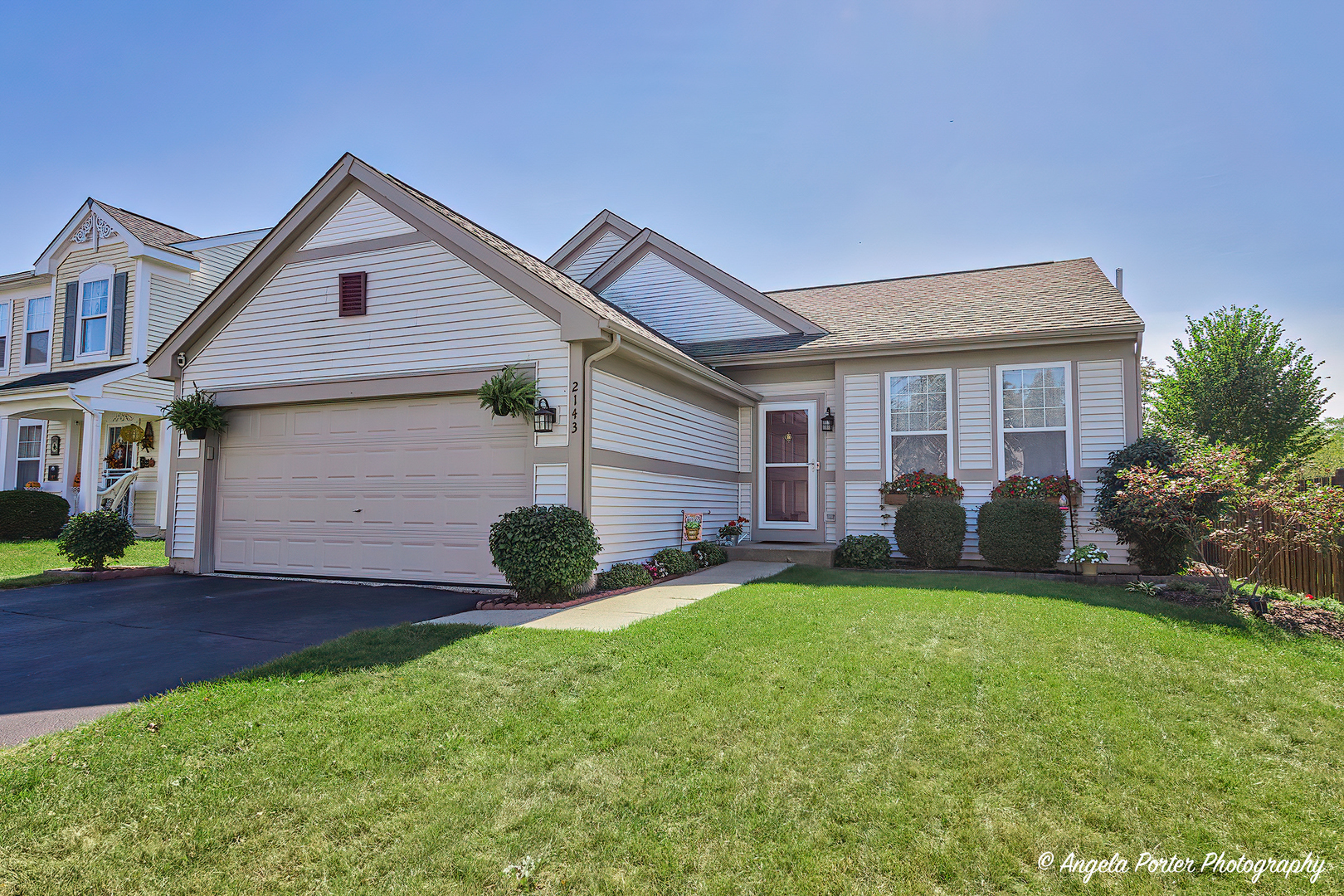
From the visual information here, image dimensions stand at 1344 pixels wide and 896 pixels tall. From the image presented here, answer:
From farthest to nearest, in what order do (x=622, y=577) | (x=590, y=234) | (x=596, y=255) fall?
(x=596, y=255), (x=590, y=234), (x=622, y=577)

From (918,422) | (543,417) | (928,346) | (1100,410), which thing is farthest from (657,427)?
(1100,410)

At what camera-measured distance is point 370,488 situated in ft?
32.2

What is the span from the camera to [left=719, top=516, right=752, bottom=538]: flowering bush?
483 inches

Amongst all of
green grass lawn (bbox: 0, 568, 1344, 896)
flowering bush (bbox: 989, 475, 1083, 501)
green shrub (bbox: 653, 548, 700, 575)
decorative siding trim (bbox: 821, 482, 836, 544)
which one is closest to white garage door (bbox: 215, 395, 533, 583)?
green shrub (bbox: 653, 548, 700, 575)

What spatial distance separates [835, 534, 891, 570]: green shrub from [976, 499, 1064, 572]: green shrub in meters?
1.49

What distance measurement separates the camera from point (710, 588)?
878cm

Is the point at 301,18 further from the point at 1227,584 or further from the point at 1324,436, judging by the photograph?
the point at 1324,436

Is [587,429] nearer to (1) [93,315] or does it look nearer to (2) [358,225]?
(2) [358,225]

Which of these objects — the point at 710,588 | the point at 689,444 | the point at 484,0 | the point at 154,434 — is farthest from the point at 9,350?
the point at 710,588

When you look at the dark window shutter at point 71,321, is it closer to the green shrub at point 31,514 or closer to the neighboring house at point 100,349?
the neighboring house at point 100,349

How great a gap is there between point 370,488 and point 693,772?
748 cm

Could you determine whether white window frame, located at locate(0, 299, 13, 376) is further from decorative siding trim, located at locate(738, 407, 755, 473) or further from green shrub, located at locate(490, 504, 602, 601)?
decorative siding trim, located at locate(738, 407, 755, 473)

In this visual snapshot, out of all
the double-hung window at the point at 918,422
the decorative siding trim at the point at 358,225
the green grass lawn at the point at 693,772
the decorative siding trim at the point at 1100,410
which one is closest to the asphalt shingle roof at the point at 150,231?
the decorative siding trim at the point at 358,225

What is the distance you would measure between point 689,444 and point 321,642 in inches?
257
